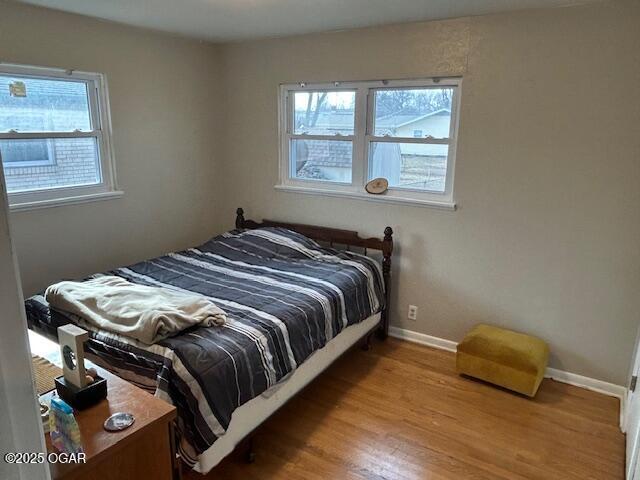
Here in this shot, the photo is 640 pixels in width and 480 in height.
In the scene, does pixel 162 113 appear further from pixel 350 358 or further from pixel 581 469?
pixel 581 469

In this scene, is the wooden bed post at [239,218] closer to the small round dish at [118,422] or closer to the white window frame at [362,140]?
the white window frame at [362,140]

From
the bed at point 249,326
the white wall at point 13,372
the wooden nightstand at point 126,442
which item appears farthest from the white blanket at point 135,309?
the white wall at point 13,372

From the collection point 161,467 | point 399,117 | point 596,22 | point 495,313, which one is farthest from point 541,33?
point 161,467

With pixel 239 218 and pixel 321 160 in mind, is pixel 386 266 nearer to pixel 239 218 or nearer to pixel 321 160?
pixel 321 160

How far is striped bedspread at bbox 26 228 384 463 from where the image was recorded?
1794 mm

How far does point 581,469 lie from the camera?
6.93 feet

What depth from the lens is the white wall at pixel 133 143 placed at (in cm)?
277

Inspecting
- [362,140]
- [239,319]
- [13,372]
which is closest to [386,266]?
[362,140]

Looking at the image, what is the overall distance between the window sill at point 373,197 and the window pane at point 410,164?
0.11 metres

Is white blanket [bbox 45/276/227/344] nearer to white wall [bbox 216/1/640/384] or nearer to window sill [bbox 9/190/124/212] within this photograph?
window sill [bbox 9/190/124/212]

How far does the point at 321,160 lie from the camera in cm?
363

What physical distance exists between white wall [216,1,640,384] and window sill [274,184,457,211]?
0.05 m

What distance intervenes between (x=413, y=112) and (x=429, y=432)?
6.88 feet

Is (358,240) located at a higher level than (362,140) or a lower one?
lower
